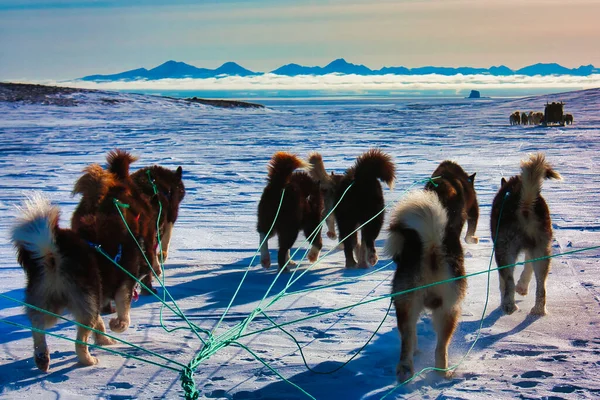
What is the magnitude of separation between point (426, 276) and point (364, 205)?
2921 mm

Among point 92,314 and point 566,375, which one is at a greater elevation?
point 92,314

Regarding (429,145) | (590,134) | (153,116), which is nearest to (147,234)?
(429,145)

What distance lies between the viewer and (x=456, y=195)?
6637mm

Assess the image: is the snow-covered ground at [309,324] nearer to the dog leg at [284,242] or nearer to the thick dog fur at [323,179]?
the dog leg at [284,242]

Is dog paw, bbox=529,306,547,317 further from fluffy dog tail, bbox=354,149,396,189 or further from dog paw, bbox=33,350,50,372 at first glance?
dog paw, bbox=33,350,50,372

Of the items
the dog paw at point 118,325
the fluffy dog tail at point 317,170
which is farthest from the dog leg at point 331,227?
the dog paw at point 118,325

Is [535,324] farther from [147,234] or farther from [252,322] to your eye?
[147,234]

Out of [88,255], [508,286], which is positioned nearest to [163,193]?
[88,255]

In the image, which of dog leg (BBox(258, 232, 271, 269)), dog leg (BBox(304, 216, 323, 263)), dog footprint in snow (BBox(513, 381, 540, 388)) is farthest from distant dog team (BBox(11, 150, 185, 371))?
dog footprint in snow (BBox(513, 381, 540, 388))

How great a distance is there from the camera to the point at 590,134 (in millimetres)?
20453

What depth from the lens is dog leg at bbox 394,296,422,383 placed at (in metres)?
3.78

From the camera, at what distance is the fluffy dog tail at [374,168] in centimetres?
668

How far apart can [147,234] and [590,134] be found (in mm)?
18222

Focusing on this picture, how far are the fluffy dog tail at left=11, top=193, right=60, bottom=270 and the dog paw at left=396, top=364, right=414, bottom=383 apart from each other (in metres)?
2.06
